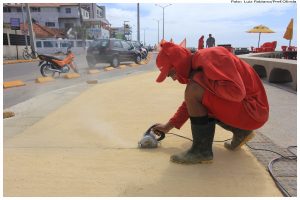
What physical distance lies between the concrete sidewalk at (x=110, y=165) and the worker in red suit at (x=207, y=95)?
0.23 metres

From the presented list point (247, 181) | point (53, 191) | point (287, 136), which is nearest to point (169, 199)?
point (247, 181)

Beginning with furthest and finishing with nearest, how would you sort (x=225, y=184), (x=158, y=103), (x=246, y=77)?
(x=158, y=103) → (x=246, y=77) → (x=225, y=184)

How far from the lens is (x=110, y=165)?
2.88m

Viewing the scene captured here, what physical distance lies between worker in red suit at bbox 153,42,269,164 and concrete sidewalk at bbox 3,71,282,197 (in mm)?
231

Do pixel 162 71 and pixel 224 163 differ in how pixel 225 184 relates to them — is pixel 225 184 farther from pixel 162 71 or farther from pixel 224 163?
pixel 162 71

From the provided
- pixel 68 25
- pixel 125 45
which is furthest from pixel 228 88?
pixel 68 25

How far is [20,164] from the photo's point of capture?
9.65 feet

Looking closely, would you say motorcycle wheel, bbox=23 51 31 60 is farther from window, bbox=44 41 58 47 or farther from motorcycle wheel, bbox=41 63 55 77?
motorcycle wheel, bbox=41 63 55 77

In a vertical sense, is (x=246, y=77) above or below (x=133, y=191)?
A: above

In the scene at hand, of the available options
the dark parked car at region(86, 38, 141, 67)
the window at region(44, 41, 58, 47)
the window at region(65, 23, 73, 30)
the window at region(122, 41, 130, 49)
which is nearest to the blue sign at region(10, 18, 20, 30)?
the window at region(44, 41, 58, 47)

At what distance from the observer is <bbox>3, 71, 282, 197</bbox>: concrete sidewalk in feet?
8.07

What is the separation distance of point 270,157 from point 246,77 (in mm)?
816

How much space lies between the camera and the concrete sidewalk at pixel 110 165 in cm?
246

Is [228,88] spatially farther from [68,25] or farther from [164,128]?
[68,25]
